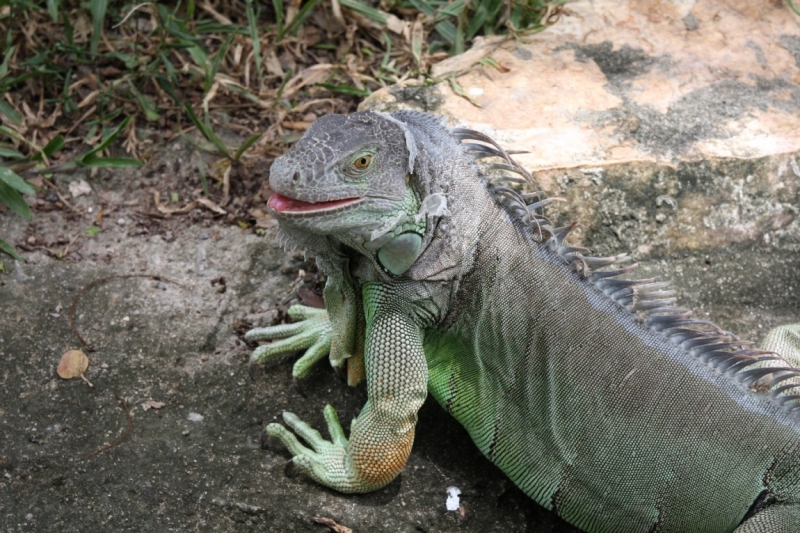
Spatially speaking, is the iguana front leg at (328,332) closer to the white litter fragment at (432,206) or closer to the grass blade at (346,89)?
the white litter fragment at (432,206)

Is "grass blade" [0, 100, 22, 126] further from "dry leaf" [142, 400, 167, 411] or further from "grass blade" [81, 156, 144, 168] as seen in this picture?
"dry leaf" [142, 400, 167, 411]

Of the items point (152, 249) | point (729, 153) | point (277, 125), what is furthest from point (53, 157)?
point (729, 153)

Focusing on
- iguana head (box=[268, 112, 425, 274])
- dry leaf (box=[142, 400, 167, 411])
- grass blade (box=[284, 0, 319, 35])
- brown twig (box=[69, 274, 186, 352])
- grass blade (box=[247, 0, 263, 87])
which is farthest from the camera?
grass blade (box=[284, 0, 319, 35])

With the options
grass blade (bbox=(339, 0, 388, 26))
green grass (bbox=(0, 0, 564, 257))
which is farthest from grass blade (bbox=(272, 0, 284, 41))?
grass blade (bbox=(339, 0, 388, 26))

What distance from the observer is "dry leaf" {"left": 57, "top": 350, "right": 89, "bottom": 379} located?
12.5 ft

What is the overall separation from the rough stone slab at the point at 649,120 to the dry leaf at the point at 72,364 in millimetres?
1912

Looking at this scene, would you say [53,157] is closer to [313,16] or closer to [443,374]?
[313,16]

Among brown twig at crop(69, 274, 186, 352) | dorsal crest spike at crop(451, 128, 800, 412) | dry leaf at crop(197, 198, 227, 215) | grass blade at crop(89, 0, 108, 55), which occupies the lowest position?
brown twig at crop(69, 274, 186, 352)

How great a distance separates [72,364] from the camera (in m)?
3.84

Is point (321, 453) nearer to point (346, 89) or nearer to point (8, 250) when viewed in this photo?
point (8, 250)

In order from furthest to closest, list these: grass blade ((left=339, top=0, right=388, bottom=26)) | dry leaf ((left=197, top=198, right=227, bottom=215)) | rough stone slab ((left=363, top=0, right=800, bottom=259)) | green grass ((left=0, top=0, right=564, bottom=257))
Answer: grass blade ((left=339, top=0, right=388, bottom=26)) < green grass ((left=0, top=0, right=564, bottom=257)) < dry leaf ((left=197, top=198, right=227, bottom=215)) < rough stone slab ((left=363, top=0, right=800, bottom=259))

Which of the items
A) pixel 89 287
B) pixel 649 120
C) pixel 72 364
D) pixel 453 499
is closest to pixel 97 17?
pixel 89 287

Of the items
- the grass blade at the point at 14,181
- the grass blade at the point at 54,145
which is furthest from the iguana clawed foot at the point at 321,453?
the grass blade at the point at 54,145

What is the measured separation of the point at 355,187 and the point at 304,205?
19 cm
